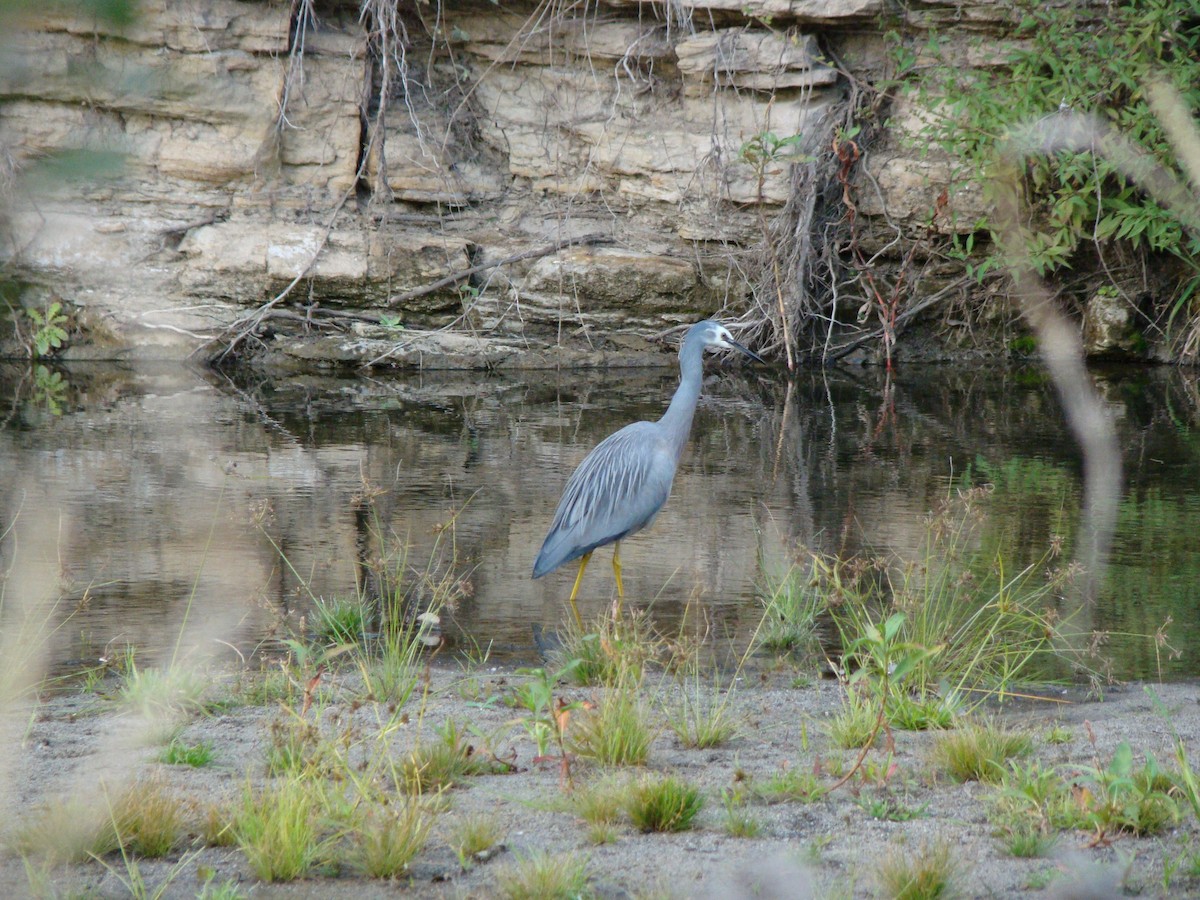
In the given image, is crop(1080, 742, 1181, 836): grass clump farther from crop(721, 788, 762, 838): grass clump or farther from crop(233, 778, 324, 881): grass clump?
crop(233, 778, 324, 881): grass clump

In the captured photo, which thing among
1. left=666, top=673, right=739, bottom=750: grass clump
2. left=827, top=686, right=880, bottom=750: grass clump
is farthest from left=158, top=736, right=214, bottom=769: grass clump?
left=827, top=686, right=880, bottom=750: grass clump

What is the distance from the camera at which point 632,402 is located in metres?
9.98

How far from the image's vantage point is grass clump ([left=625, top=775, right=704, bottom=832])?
304 centimetres

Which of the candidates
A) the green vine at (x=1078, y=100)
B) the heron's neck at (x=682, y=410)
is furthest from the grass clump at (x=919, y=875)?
the green vine at (x=1078, y=100)

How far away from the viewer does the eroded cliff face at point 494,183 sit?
11.5 m

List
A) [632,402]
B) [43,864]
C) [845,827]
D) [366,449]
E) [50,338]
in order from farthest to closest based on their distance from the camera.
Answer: [50,338] < [632,402] < [366,449] < [845,827] < [43,864]

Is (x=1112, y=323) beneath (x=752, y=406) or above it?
above

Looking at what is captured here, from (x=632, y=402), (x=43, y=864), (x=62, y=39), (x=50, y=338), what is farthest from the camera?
(x=50, y=338)

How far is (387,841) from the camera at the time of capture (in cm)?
280

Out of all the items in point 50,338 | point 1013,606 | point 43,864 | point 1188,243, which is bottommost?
point 43,864

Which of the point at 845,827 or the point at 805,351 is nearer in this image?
the point at 845,827

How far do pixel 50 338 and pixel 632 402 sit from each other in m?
5.40

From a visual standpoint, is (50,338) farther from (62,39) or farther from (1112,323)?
(62,39)

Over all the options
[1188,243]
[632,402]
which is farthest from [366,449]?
[1188,243]
